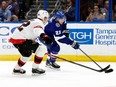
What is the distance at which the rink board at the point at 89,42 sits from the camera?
26.2 feet

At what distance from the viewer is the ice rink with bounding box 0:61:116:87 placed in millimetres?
5340

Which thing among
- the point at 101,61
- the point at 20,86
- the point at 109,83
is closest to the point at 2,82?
the point at 20,86

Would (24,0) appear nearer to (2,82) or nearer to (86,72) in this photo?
(86,72)

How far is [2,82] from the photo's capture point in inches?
215

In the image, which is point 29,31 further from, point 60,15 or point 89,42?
point 89,42

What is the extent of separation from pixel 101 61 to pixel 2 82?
9.75 feet

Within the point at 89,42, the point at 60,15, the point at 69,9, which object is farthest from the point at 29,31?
the point at 69,9

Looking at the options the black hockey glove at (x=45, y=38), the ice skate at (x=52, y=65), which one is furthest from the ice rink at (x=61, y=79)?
the black hockey glove at (x=45, y=38)

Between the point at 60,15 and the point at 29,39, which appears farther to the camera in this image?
the point at 60,15

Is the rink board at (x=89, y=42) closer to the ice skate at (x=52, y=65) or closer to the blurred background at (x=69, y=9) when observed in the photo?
the blurred background at (x=69, y=9)

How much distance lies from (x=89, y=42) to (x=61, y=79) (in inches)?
92.6

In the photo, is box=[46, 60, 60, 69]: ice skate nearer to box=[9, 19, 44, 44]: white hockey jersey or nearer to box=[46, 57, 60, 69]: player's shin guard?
box=[46, 57, 60, 69]: player's shin guard

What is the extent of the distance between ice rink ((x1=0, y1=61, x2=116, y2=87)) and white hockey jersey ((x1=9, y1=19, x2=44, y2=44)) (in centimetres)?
57

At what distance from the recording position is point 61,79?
19.0 feet
